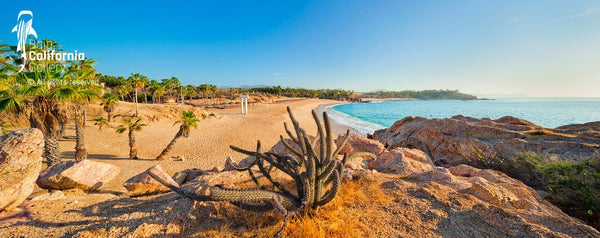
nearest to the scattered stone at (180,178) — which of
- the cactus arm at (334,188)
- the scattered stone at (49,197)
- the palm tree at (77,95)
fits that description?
the scattered stone at (49,197)

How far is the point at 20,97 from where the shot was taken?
28.8ft

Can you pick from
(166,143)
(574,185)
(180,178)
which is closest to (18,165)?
(180,178)

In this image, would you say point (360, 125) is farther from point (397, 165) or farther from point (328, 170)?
point (328, 170)

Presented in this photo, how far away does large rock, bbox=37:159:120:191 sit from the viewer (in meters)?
6.29

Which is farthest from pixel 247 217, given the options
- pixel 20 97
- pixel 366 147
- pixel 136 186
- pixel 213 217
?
pixel 20 97

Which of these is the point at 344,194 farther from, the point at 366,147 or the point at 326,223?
the point at 366,147

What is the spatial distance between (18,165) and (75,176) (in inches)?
78.6

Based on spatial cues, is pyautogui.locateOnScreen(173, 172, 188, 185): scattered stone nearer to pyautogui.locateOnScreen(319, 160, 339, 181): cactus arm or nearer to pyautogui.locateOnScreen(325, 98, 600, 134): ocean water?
pyautogui.locateOnScreen(319, 160, 339, 181): cactus arm

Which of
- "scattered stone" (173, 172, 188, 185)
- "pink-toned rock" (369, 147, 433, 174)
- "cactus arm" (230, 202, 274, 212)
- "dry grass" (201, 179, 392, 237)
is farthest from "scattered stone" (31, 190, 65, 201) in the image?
"pink-toned rock" (369, 147, 433, 174)

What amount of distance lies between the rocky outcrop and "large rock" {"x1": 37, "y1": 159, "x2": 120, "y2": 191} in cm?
1320

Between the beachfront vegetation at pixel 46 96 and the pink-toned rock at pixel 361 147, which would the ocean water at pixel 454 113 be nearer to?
the pink-toned rock at pixel 361 147

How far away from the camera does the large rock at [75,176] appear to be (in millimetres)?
6289

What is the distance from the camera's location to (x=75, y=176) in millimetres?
6430

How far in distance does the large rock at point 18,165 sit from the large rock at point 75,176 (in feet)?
5.03
